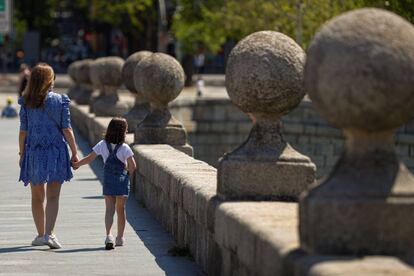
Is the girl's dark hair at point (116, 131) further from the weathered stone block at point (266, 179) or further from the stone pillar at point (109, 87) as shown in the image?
the stone pillar at point (109, 87)

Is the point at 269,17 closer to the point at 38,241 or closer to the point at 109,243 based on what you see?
the point at 38,241

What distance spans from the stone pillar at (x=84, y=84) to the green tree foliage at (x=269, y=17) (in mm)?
5926

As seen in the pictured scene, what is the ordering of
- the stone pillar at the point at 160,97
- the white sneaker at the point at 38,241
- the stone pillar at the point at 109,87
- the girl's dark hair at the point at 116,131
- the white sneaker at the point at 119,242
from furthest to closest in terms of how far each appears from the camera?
1. the stone pillar at the point at 109,87
2. the stone pillar at the point at 160,97
3. the girl's dark hair at the point at 116,131
4. the white sneaker at the point at 119,242
5. the white sneaker at the point at 38,241

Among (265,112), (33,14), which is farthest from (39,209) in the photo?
(33,14)

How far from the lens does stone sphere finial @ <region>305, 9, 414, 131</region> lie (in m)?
6.71

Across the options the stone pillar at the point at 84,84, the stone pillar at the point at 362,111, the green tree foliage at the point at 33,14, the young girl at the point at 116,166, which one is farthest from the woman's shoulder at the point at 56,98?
the green tree foliage at the point at 33,14

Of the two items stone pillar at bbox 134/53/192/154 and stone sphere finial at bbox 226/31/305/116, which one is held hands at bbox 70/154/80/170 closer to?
stone sphere finial at bbox 226/31/305/116

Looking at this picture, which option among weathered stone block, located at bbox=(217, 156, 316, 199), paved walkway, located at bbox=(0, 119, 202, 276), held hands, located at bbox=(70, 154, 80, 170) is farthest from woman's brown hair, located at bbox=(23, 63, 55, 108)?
weathered stone block, located at bbox=(217, 156, 316, 199)

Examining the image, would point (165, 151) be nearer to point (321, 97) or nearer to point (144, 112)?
point (144, 112)

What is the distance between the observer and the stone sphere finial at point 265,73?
933 cm

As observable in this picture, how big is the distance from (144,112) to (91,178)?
115 inches

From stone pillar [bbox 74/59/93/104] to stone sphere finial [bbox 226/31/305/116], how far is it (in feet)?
85.7

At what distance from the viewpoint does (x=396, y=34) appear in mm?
6785

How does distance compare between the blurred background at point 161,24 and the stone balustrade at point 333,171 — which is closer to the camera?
the stone balustrade at point 333,171
